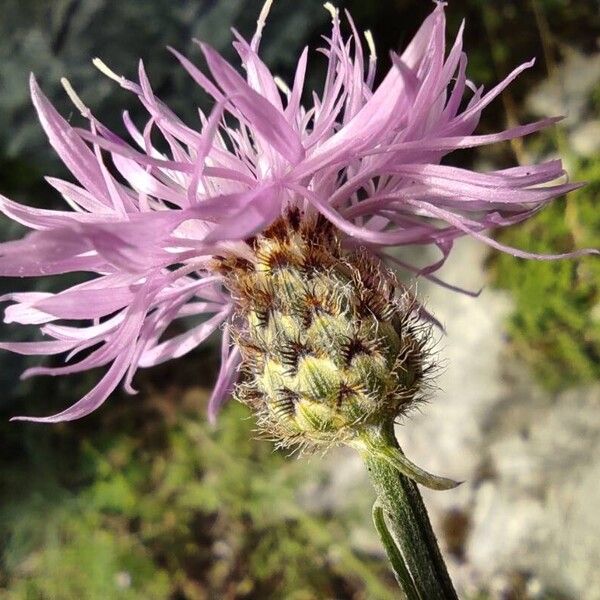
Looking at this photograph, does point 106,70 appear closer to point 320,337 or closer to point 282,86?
point 282,86

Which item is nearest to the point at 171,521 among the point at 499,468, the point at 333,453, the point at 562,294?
the point at 333,453

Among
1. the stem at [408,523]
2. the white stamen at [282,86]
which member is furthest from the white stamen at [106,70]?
the stem at [408,523]

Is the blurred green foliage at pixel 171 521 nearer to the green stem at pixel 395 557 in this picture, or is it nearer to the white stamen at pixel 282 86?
the green stem at pixel 395 557

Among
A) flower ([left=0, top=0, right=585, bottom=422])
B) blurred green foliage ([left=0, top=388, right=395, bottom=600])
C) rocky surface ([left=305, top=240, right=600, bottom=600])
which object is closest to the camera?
flower ([left=0, top=0, right=585, bottom=422])

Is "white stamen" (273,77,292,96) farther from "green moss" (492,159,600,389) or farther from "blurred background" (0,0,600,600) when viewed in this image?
"green moss" (492,159,600,389)

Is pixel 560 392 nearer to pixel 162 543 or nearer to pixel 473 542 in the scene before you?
pixel 473 542

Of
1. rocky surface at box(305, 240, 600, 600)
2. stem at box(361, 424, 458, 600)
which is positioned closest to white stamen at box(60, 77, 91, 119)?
stem at box(361, 424, 458, 600)

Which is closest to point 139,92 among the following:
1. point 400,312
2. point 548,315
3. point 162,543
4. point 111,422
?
point 400,312
